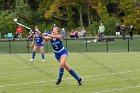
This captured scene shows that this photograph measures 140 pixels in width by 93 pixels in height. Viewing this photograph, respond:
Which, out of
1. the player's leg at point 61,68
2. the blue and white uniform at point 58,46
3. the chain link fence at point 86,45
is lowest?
the chain link fence at point 86,45

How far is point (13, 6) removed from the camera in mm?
70750

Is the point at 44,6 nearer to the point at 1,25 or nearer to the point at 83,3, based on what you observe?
the point at 83,3

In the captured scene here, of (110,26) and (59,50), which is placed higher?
(59,50)

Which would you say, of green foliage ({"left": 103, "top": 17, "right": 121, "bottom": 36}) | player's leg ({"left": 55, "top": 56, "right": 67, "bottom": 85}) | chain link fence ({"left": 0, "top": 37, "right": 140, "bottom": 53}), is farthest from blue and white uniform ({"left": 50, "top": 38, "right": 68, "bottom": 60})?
green foliage ({"left": 103, "top": 17, "right": 121, "bottom": 36})

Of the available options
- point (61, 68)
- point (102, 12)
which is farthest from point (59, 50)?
point (102, 12)

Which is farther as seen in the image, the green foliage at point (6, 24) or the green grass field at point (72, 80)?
the green foliage at point (6, 24)

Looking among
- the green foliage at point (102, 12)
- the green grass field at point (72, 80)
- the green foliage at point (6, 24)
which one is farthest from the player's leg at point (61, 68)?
the green foliage at point (102, 12)

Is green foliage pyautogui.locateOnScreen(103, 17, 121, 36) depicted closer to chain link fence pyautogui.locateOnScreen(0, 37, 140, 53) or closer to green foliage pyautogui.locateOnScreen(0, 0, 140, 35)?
green foliage pyautogui.locateOnScreen(0, 0, 140, 35)

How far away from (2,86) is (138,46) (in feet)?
86.4

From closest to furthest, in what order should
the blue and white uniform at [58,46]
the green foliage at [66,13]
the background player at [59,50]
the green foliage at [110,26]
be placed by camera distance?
1. the background player at [59,50]
2. the blue and white uniform at [58,46]
3. the green foliage at [110,26]
4. the green foliage at [66,13]

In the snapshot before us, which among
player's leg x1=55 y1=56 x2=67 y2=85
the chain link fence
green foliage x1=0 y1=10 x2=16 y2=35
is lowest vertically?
the chain link fence

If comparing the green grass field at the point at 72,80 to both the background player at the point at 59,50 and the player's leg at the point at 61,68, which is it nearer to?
the player's leg at the point at 61,68

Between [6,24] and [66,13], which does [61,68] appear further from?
[66,13]

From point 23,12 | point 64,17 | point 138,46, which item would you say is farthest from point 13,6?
point 138,46
